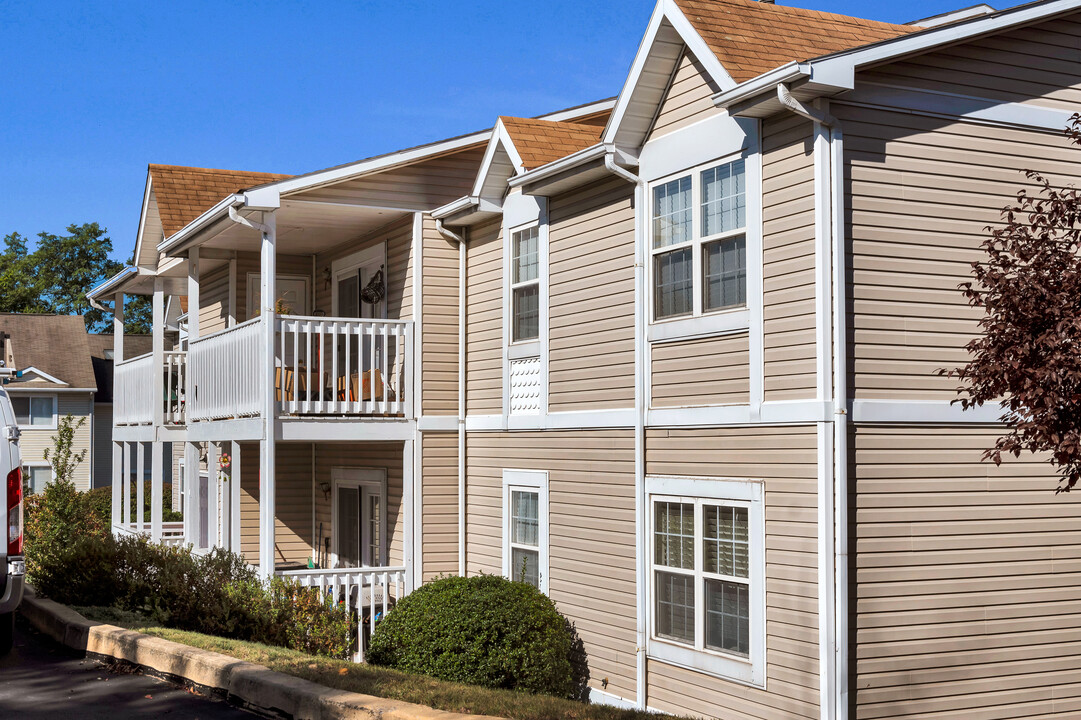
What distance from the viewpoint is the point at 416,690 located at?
8258mm

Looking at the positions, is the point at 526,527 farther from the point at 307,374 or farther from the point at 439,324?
the point at 307,374

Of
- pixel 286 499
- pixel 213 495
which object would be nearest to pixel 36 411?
pixel 286 499

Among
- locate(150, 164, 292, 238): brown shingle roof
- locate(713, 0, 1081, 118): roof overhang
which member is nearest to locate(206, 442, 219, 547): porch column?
locate(150, 164, 292, 238): brown shingle roof

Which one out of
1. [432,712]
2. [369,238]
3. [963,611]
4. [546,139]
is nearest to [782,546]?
[963,611]

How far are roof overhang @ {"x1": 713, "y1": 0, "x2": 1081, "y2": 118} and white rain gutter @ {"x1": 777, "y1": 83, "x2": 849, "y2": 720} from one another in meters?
0.17

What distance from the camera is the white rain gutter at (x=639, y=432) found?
1148cm

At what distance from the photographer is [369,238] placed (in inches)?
696

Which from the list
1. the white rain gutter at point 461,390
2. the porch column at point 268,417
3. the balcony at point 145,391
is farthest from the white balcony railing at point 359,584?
the balcony at point 145,391

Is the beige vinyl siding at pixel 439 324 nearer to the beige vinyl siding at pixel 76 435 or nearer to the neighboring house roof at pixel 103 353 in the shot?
the beige vinyl siding at pixel 76 435

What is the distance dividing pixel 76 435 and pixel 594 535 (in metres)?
40.7

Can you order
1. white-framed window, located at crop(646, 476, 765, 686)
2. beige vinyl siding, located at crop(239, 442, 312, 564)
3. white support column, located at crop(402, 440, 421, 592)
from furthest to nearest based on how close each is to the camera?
beige vinyl siding, located at crop(239, 442, 312, 564) < white support column, located at crop(402, 440, 421, 592) < white-framed window, located at crop(646, 476, 765, 686)

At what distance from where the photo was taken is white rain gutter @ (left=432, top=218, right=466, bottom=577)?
51.1ft

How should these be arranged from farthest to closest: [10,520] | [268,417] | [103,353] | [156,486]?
[103,353]
[156,486]
[268,417]
[10,520]

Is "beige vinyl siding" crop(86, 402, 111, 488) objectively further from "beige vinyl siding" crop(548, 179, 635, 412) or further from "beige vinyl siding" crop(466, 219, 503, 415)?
"beige vinyl siding" crop(548, 179, 635, 412)
